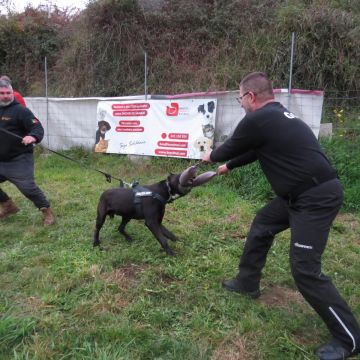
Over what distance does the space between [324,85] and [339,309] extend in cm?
714

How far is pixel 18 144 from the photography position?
533 centimetres

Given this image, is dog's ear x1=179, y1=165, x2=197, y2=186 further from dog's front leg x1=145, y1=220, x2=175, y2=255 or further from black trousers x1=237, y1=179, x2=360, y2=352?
black trousers x1=237, y1=179, x2=360, y2=352

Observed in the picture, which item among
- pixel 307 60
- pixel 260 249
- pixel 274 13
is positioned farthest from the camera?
pixel 274 13

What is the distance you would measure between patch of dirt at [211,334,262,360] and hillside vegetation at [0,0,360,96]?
7.06 metres

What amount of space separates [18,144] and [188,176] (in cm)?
266

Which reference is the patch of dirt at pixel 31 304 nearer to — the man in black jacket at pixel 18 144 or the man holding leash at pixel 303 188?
the man holding leash at pixel 303 188

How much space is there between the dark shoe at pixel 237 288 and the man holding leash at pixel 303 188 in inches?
31.1

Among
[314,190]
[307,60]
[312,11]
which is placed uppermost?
[312,11]

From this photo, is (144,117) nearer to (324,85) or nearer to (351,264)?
(324,85)

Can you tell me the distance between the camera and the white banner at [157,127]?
8.08 meters

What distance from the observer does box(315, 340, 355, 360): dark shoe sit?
2.68 m

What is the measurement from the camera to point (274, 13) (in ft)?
34.0

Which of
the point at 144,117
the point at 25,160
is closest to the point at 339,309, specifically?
the point at 25,160

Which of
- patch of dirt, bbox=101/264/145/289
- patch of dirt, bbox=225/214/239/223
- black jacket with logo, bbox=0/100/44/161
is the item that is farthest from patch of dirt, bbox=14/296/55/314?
patch of dirt, bbox=225/214/239/223
